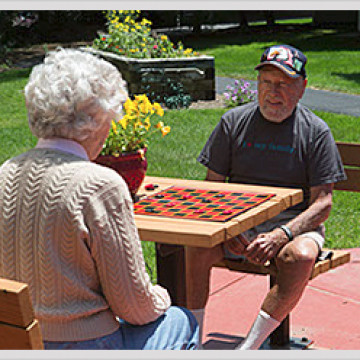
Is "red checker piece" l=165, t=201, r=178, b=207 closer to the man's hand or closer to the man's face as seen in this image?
the man's hand

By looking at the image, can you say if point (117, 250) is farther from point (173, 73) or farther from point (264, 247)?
point (173, 73)

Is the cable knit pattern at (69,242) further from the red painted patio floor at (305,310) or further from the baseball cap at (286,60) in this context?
the red painted patio floor at (305,310)

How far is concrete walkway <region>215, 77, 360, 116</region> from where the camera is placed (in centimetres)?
1174

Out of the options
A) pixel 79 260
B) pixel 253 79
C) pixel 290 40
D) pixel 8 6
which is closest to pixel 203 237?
pixel 79 260

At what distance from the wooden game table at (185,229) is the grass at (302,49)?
1046 centimetres

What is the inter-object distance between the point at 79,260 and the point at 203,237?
0.67 m

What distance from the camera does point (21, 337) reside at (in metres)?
2.12

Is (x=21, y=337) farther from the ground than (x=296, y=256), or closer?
farther from the ground

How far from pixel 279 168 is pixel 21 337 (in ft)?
6.78

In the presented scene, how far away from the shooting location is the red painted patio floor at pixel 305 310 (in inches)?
166

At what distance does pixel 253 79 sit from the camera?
15.3m

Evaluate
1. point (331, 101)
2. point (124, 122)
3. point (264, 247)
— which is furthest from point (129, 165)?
point (331, 101)

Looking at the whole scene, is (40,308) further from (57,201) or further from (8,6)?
(8,6)

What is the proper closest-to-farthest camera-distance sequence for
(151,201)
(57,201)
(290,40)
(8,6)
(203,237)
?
(57,201) → (203,237) → (151,201) → (8,6) → (290,40)
